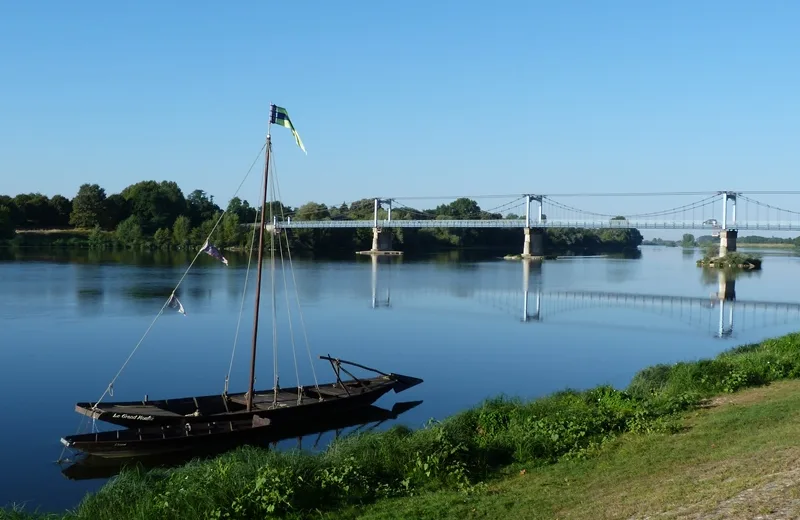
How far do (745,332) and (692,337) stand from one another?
2.78 metres

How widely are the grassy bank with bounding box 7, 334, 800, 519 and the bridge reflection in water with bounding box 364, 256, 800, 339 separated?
64.8ft

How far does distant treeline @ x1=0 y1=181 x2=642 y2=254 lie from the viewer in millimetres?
90625

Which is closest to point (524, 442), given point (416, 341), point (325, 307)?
point (416, 341)

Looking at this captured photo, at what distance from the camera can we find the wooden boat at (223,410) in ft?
40.8

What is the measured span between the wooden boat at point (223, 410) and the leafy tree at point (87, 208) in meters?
88.4

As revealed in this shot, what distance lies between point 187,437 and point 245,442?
111 centimetres

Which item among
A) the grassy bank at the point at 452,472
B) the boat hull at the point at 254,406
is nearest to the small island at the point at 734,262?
the boat hull at the point at 254,406

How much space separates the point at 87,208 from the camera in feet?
316

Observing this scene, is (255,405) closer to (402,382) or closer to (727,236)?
(402,382)

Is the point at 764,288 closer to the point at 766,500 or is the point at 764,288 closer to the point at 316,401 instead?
the point at 316,401

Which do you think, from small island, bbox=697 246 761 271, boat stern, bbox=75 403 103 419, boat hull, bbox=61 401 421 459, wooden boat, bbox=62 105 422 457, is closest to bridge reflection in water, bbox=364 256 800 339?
wooden boat, bbox=62 105 422 457

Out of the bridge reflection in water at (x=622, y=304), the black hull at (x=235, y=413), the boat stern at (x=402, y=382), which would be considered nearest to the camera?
the black hull at (x=235, y=413)

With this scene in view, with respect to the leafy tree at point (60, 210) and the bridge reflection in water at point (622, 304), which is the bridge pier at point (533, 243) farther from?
the leafy tree at point (60, 210)

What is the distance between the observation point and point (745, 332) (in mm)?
29406
